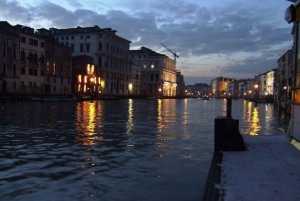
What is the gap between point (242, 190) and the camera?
5.68 meters

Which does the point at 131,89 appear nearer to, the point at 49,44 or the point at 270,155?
the point at 49,44

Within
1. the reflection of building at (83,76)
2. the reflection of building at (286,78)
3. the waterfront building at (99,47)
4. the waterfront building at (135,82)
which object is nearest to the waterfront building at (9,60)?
the reflection of building at (83,76)

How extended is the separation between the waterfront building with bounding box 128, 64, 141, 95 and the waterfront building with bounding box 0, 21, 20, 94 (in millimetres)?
60534

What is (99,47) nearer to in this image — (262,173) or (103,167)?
(103,167)

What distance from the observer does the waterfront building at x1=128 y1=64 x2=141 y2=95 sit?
13038 centimetres

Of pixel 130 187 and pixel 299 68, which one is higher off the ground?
pixel 299 68

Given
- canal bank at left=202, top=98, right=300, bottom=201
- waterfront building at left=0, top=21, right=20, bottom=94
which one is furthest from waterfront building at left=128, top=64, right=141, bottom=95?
canal bank at left=202, top=98, right=300, bottom=201

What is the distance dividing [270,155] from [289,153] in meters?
0.48

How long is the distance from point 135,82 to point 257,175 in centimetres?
13039

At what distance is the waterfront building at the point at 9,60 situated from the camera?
6550cm

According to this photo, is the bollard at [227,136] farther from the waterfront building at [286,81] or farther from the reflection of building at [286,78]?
the reflection of building at [286,78]

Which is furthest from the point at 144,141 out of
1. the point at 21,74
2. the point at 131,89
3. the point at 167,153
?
the point at 131,89

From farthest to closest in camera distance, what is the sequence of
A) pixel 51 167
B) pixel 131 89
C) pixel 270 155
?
pixel 131 89, pixel 51 167, pixel 270 155

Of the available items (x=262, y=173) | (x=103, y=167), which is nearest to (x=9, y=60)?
(x=103, y=167)
